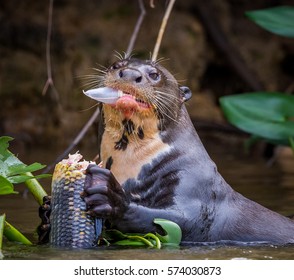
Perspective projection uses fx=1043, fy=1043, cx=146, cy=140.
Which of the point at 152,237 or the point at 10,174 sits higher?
the point at 10,174

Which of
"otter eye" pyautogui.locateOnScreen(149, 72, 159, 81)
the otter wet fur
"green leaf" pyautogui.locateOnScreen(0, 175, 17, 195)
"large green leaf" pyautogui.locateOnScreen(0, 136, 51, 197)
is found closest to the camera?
"green leaf" pyautogui.locateOnScreen(0, 175, 17, 195)

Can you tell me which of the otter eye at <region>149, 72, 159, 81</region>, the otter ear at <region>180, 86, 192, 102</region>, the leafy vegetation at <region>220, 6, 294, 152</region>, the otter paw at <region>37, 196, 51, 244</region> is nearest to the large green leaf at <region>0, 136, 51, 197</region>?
the otter paw at <region>37, 196, 51, 244</region>

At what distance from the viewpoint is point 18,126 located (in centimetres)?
837

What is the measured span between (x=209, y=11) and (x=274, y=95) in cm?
361

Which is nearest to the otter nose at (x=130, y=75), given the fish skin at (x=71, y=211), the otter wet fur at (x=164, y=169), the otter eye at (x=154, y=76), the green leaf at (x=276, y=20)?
the otter wet fur at (x=164, y=169)

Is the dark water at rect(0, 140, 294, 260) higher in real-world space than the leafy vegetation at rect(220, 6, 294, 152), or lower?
lower

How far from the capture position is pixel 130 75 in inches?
145

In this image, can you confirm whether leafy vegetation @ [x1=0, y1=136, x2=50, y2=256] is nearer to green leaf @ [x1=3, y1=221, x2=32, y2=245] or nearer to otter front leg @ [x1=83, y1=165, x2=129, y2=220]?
green leaf @ [x1=3, y1=221, x2=32, y2=245]

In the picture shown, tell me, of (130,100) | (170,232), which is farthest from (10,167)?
(170,232)

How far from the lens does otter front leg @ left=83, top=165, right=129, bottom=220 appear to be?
3.39 m

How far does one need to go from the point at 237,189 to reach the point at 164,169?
6.45 ft

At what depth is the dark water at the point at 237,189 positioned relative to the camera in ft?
11.1

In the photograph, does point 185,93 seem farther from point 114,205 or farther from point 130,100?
point 114,205
